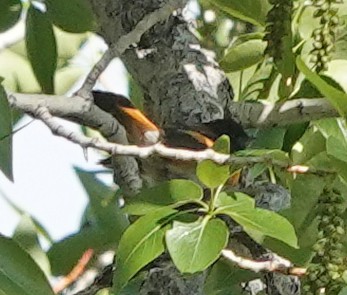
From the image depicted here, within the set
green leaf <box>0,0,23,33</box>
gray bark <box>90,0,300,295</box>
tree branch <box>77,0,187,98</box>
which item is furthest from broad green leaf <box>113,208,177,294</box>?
green leaf <box>0,0,23,33</box>

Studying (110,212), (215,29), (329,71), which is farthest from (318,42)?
(215,29)

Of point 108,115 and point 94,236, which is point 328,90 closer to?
point 108,115

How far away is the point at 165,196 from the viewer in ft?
2.28

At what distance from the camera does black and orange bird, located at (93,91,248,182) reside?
83 cm

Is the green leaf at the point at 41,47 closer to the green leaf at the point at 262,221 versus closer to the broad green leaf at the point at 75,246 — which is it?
the broad green leaf at the point at 75,246

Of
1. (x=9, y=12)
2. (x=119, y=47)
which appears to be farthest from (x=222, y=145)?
(x=9, y=12)

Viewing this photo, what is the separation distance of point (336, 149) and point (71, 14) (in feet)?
1.23

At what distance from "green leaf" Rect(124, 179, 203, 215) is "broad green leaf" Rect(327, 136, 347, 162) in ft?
0.30

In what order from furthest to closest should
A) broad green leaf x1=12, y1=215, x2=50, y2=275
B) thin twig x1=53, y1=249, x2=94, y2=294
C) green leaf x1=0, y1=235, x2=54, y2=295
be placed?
broad green leaf x1=12, y1=215, x2=50, y2=275
thin twig x1=53, y1=249, x2=94, y2=294
green leaf x1=0, y1=235, x2=54, y2=295

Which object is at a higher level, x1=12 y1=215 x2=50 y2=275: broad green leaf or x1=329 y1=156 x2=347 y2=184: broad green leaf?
x1=329 y1=156 x2=347 y2=184: broad green leaf

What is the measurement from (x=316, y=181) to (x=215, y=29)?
1.32ft

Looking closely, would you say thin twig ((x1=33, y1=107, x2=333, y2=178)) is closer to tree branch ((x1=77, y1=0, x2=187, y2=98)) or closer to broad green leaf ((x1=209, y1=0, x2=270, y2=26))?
tree branch ((x1=77, y1=0, x2=187, y2=98))

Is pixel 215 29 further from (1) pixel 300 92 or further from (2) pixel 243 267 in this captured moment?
(2) pixel 243 267

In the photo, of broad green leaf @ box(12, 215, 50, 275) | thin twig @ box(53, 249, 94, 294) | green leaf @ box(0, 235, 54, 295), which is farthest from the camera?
broad green leaf @ box(12, 215, 50, 275)
